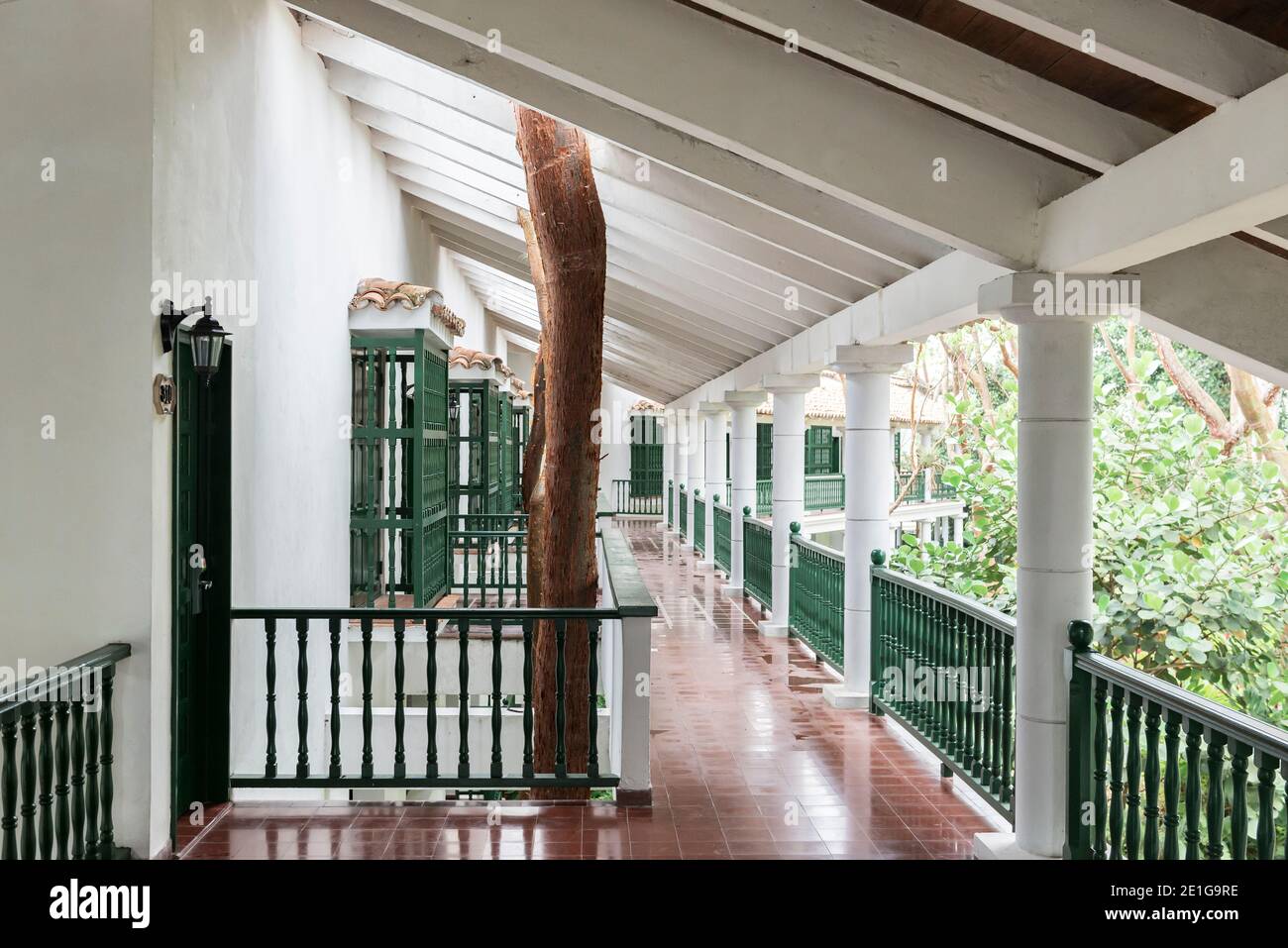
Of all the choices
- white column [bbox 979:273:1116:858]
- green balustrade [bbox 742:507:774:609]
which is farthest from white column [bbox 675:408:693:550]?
white column [bbox 979:273:1116:858]

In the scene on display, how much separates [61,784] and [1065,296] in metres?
4.27

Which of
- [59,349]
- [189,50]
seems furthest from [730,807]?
[189,50]

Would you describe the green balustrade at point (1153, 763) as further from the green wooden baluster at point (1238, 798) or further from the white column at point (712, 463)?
the white column at point (712, 463)

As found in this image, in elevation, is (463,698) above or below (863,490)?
below

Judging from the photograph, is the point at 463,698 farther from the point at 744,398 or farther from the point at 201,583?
the point at 744,398

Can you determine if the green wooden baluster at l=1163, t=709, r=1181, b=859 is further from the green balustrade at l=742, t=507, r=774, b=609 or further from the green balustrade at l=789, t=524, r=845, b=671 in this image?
the green balustrade at l=742, t=507, r=774, b=609

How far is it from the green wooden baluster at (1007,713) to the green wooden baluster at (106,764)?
4.00m

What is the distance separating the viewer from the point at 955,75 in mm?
3775

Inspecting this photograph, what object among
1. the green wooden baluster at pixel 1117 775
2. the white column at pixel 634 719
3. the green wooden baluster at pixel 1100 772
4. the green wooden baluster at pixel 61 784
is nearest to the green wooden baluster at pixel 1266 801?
the green wooden baluster at pixel 1117 775

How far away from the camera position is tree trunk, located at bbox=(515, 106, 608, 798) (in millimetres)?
5828

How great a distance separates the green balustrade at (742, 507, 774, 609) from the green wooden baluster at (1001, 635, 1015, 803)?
20.8 feet

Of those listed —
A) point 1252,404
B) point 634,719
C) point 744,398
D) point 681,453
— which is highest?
point 744,398

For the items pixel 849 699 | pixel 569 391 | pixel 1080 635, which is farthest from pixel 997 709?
pixel 569 391

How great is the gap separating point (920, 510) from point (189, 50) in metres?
26.8
